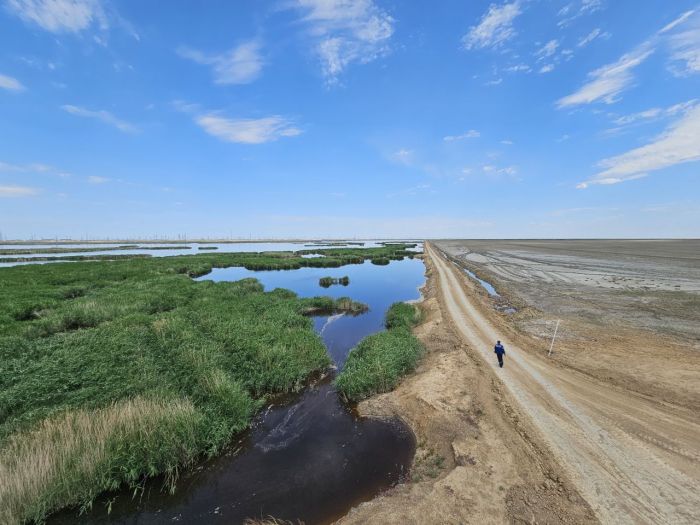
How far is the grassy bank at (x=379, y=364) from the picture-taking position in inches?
653

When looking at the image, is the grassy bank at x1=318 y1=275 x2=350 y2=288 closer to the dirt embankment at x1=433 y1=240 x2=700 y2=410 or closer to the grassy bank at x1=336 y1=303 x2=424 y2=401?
the dirt embankment at x1=433 y1=240 x2=700 y2=410

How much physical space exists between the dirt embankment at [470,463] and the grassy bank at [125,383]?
644 cm

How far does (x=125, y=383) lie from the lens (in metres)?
14.6

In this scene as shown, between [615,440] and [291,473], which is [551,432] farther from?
[291,473]

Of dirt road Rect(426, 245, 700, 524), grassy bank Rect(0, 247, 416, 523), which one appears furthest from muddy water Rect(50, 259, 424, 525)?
dirt road Rect(426, 245, 700, 524)

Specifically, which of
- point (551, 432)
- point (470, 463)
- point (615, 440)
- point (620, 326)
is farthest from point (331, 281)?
point (615, 440)

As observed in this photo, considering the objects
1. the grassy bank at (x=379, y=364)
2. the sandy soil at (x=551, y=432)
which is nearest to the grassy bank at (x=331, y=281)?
the grassy bank at (x=379, y=364)

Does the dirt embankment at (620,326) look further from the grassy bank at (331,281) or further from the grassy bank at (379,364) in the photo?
the grassy bank at (331,281)

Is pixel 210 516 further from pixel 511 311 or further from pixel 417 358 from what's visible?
pixel 511 311

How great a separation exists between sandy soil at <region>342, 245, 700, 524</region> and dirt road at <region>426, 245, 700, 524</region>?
0.04m

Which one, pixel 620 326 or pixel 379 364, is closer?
pixel 379 364

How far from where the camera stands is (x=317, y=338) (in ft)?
74.4

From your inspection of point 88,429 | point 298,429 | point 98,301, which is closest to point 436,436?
point 298,429

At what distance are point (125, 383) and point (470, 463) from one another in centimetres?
1541
